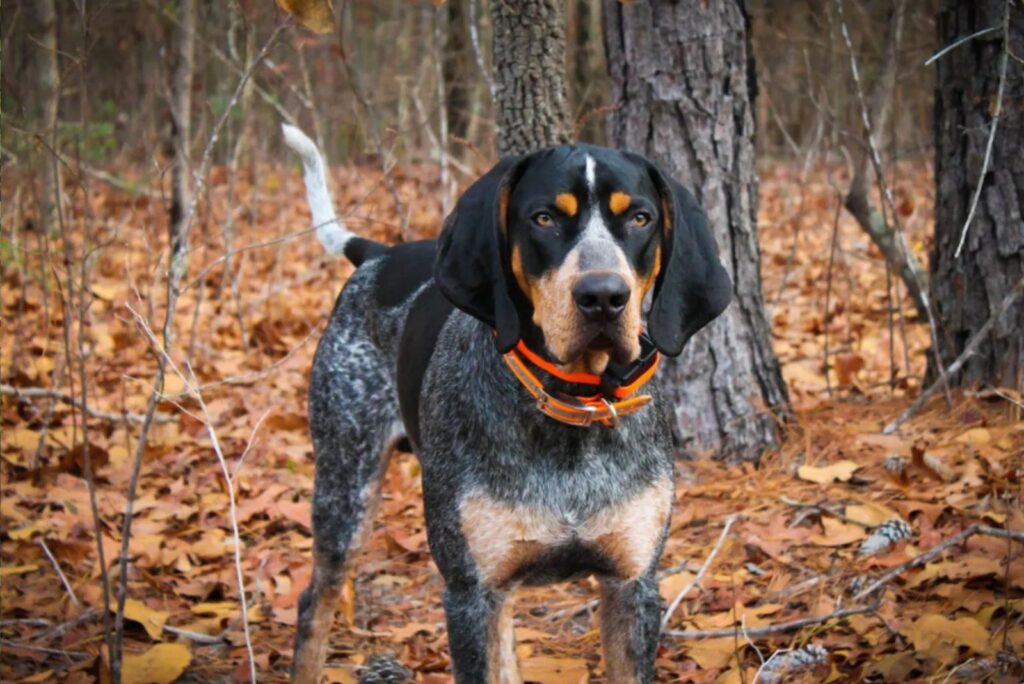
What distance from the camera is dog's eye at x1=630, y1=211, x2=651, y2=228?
3.10 meters

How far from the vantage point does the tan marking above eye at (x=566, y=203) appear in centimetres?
308

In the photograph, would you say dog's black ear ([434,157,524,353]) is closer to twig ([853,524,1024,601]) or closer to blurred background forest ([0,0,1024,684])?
blurred background forest ([0,0,1024,684])

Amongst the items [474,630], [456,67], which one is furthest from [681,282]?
[456,67]

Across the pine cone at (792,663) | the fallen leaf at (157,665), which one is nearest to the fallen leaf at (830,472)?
the pine cone at (792,663)

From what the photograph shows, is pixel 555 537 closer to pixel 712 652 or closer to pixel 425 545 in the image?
pixel 712 652

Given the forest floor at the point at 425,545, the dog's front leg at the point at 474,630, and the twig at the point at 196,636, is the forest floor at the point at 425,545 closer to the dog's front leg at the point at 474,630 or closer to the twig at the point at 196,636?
the twig at the point at 196,636

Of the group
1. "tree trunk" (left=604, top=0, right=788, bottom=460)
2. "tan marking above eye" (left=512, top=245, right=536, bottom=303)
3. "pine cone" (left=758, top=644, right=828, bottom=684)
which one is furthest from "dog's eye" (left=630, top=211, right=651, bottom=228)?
"tree trunk" (left=604, top=0, right=788, bottom=460)

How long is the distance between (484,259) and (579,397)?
0.49 metres

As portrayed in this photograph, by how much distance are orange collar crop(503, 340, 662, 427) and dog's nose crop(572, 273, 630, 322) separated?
365mm

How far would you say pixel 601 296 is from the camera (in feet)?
9.36

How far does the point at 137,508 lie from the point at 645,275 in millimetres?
3335

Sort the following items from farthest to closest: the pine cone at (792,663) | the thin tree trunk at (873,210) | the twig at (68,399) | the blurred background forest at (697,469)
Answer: the thin tree trunk at (873,210), the twig at (68,399), the blurred background forest at (697,469), the pine cone at (792,663)

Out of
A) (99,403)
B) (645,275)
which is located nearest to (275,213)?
(99,403)

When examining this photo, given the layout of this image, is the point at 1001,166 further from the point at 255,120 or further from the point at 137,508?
the point at 255,120
